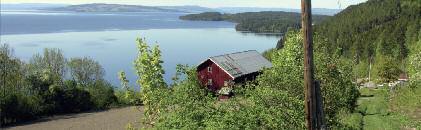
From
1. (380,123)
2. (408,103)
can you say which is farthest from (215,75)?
(380,123)

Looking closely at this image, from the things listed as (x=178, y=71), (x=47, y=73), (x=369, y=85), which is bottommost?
(x=369, y=85)

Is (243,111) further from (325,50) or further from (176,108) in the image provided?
(325,50)

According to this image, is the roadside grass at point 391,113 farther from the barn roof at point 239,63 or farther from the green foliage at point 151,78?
the green foliage at point 151,78

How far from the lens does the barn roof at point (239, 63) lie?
6419 centimetres

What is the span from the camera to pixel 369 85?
86625 millimetres

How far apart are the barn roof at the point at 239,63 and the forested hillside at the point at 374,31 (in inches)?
1444

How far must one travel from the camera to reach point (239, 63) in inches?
2650

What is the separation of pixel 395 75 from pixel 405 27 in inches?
3120

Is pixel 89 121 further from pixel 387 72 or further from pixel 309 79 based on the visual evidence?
pixel 309 79

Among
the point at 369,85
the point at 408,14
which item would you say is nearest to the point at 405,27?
the point at 408,14

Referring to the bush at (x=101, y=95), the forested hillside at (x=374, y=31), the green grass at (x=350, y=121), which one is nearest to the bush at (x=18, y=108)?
the bush at (x=101, y=95)

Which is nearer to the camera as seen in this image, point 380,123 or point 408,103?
point 380,123

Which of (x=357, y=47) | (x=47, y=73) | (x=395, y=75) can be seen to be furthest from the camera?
(x=357, y=47)

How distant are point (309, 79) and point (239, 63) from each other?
5801 cm
